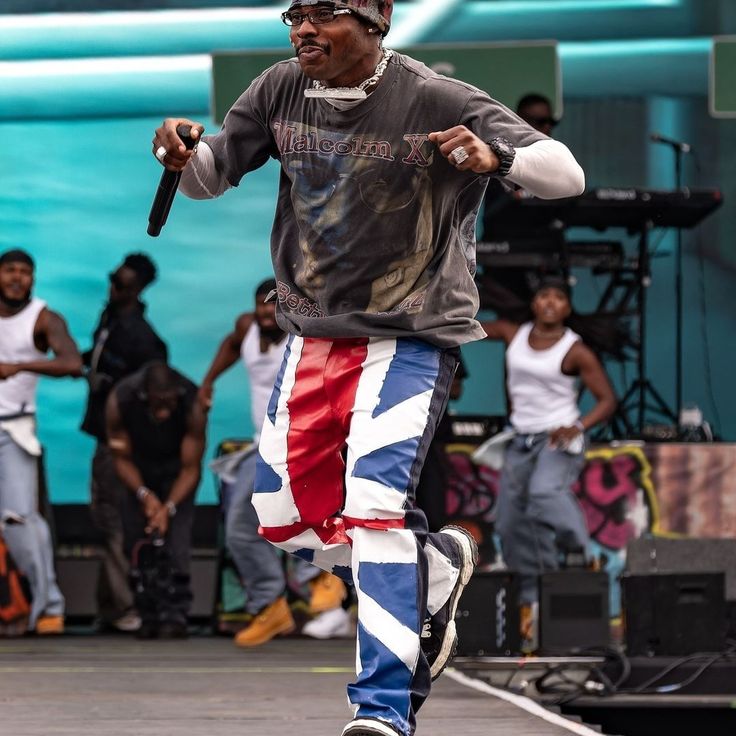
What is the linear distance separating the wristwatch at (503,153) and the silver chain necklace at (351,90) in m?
0.39

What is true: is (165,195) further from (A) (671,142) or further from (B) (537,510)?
(A) (671,142)

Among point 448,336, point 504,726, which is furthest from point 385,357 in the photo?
point 504,726

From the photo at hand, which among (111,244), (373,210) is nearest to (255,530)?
(111,244)

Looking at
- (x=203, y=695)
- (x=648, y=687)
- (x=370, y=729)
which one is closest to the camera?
(x=370, y=729)

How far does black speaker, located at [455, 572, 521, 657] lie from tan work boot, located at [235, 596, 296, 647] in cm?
152

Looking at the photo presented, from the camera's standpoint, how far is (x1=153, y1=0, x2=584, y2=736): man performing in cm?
365

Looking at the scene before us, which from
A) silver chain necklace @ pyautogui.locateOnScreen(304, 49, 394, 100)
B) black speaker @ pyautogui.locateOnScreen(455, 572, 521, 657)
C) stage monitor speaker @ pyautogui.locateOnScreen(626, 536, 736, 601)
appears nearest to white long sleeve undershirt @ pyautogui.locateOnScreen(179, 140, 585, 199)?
silver chain necklace @ pyautogui.locateOnScreen(304, 49, 394, 100)

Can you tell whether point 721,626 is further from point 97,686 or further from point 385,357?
point 385,357

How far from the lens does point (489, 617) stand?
7316 millimetres

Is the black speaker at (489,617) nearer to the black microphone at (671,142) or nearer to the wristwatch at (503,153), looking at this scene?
the black microphone at (671,142)

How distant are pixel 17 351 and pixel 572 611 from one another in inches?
129

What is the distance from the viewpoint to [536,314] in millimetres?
8727

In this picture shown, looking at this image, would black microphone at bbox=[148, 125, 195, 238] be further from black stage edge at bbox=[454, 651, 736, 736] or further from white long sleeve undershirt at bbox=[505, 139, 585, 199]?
black stage edge at bbox=[454, 651, 736, 736]

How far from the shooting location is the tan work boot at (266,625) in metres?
8.43
